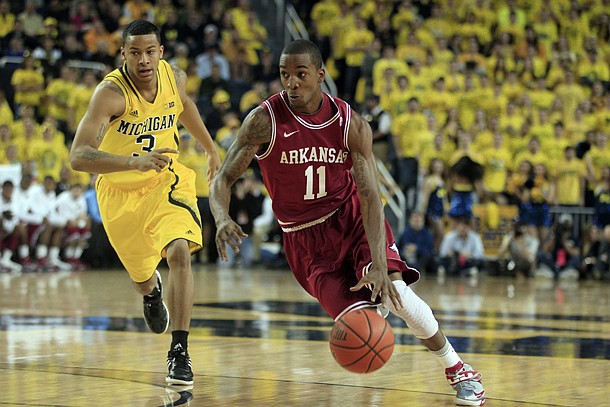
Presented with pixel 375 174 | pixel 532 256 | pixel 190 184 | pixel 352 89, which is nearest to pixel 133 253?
pixel 190 184

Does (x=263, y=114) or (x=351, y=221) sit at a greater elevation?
(x=263, y=114)

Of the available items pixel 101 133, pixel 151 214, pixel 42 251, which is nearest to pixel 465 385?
pixel 151 214

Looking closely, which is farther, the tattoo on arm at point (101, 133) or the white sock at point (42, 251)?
the white sock at point (42, 251)

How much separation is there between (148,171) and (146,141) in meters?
0.46

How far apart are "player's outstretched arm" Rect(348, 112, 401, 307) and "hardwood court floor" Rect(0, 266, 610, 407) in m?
0.59

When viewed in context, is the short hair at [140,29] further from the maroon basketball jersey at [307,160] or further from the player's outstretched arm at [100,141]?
the maroon basketball jersey at [307,160]

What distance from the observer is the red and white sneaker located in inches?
206

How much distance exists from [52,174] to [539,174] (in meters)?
7.47

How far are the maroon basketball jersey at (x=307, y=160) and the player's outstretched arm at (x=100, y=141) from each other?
0.60 meters

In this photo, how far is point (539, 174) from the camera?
16094 millimetres

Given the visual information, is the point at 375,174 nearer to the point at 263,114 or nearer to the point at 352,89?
the point at 263,114

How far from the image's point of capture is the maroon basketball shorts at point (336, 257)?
540 cm

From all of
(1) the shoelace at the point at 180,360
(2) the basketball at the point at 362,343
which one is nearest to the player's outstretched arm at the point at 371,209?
(2) the basketball at the point at 362,343

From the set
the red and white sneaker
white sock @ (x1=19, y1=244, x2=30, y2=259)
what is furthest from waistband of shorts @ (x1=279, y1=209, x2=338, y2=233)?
white sock @ (x1=19, y1=244, x2=30, y2=259)
